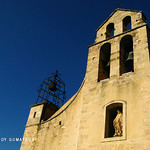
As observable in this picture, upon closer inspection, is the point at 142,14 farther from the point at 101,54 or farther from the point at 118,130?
the point at 118,130

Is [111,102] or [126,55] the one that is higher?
[126,55]

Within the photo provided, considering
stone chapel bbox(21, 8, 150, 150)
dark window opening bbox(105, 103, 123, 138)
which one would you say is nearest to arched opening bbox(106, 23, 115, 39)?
stone chapel bbox(21, 8, 150, 150)

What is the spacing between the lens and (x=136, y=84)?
279 inches

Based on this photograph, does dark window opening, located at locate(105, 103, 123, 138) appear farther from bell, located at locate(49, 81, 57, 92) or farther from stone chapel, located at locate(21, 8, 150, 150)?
bell, located at locate(49, 81, 57, 92)

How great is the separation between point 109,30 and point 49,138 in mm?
6095

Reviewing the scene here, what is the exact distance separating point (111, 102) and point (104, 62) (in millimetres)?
2679

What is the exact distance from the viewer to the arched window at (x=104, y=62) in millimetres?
9031

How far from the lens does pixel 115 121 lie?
22.9 ft

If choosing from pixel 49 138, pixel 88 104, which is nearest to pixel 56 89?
pixel 49 138

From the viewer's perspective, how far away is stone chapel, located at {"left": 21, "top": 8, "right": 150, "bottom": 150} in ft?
21.1

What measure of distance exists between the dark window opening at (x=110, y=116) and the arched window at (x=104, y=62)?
5.34 ft

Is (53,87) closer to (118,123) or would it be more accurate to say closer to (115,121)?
(115,121)

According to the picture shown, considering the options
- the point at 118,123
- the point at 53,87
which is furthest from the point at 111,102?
the point at 53,87

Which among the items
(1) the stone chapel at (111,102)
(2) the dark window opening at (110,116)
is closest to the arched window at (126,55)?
(1) the stone chapel at (111,102)
